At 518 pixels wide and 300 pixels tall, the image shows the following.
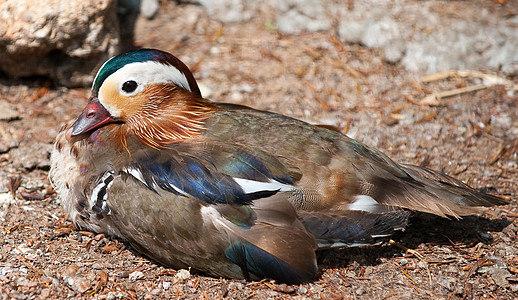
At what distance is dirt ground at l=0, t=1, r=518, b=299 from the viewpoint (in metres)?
3.23

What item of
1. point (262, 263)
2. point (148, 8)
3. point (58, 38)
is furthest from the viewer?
point (148, 8)

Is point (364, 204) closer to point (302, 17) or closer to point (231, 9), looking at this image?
point (302, 17)

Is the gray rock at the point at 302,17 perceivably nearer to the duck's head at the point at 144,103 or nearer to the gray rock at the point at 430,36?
the gray rock at the point at 430,36

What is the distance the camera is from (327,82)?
5.20m

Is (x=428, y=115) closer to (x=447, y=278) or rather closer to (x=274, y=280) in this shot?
(x=447, y=278)

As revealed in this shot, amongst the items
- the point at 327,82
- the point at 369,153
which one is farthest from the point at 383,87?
the point at 369,153

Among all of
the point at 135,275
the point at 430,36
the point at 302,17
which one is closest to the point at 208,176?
the point at 135,275

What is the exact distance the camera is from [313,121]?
481cm

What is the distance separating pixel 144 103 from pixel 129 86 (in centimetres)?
15

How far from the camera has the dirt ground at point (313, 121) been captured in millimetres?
3232

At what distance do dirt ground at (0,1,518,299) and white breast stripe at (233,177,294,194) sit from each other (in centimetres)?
52

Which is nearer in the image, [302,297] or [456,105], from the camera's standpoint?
[302,297]

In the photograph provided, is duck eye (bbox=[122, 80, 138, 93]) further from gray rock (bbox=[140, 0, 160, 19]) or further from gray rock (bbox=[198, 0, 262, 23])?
gray rock (bbox=[198, 0, 262, 23])

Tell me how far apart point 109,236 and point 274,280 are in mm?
1095
